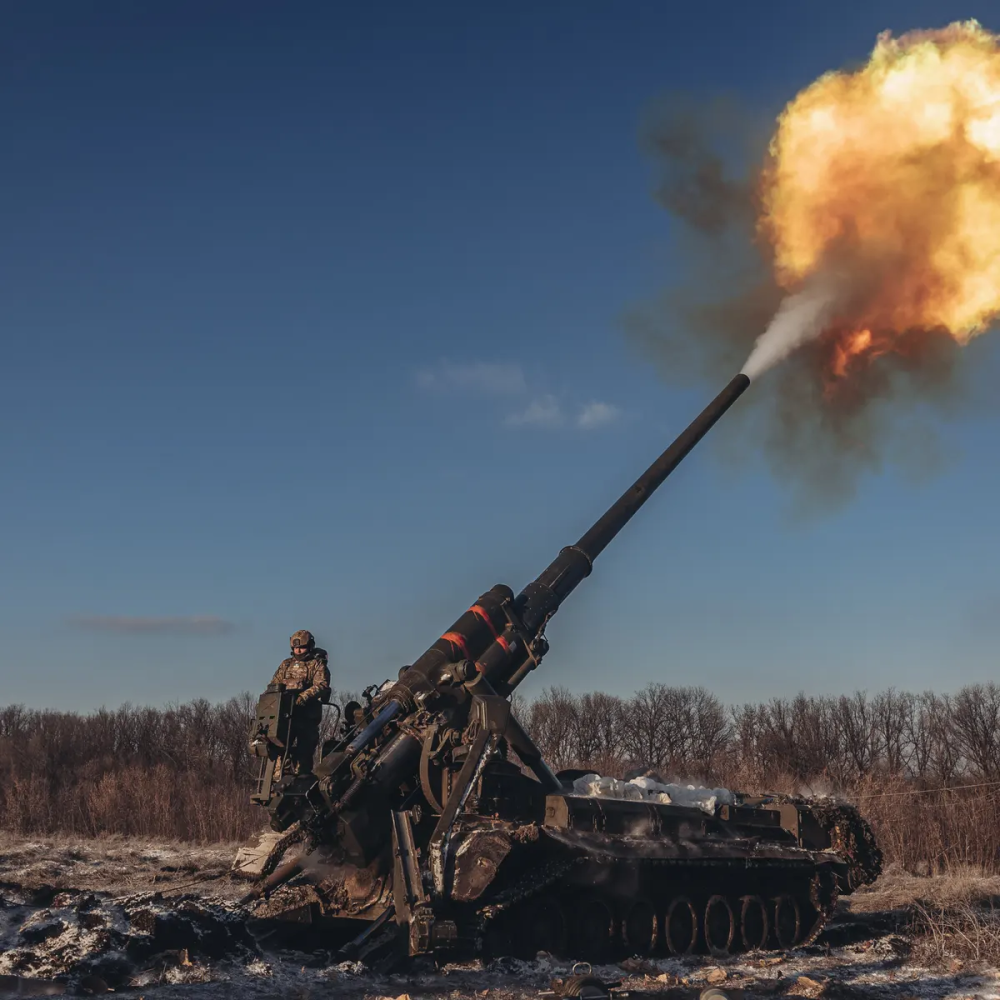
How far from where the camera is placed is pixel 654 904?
13141 mm

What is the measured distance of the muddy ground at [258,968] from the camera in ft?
31.1

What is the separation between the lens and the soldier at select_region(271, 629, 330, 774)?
13.0 metres

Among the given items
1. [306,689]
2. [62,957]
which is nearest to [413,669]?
[306,689]

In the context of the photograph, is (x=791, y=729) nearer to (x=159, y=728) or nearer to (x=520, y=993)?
(x=159, y=728)

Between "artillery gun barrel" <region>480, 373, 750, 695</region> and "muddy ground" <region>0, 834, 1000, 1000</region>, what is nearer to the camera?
"muddy ground" <region>0, 834, 1000, 1000</region>

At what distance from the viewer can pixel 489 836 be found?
11352 millimetres

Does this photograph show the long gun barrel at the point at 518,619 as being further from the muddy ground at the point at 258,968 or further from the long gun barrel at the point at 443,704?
the muddy ground at the point at 258,968

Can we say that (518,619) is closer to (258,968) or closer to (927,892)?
(258,968)

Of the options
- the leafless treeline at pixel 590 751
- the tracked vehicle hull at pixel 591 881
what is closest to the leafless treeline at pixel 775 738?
the leafless treeline at pixel 590 751

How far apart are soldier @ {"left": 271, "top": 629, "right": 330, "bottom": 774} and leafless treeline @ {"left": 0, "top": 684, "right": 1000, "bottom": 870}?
22.7 m

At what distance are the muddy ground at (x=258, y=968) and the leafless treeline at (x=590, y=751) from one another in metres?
23.7

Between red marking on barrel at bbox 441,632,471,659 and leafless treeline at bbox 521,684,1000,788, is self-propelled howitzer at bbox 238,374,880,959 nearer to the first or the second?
red marking on barrel at bbox 441,632,471,659

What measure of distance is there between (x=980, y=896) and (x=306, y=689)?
12846 mm

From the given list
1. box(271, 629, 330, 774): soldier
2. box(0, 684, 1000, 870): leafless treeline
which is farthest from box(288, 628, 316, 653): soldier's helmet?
box(0, 684, 1000, 870): leafless treeline
